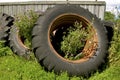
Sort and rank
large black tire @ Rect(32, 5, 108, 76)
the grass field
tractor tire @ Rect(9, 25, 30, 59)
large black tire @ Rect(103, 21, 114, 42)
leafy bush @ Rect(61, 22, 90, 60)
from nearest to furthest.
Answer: the grass field, large black tire @ Rect(32, 5, 108, 76), leafy bush @ Rect(61, 22, 90, 60), tractor tire @ Rect(9, 25, 30, 59), large black tire @ Rect(103, 21, 114, 42)

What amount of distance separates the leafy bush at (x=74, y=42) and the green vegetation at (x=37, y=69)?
2.19 ft

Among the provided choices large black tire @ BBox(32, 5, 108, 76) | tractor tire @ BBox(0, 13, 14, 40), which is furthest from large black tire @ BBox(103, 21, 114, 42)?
tractor tire @ BBox(0, 13, 14, 40)

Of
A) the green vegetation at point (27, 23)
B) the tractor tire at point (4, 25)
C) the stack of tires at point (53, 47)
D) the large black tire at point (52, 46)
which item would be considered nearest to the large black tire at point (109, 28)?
the stack of tires at point (53, 47)

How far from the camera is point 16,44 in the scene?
353 inches

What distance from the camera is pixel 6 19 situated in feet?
32.8

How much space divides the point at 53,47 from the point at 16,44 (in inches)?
47.5

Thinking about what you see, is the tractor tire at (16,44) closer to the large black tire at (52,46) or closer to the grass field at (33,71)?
the grass field at (33,71)

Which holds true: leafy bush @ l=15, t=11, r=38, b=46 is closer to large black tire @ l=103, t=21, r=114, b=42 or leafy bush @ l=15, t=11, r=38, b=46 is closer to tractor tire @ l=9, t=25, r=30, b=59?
tractor tire @ l=9, t=25, r=30, b=59

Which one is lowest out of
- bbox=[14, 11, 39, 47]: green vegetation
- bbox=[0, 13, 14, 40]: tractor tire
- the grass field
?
the grass field

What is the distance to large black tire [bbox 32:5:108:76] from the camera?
287 inches

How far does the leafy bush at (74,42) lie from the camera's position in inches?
311

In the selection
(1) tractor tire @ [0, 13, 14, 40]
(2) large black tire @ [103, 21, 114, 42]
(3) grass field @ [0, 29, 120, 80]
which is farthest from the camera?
(1) tractor tire @ [0, 13, 14, 40]

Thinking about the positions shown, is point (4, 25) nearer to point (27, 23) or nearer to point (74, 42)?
point (27, 23)

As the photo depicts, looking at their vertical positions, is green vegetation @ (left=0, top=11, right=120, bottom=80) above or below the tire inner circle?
below
